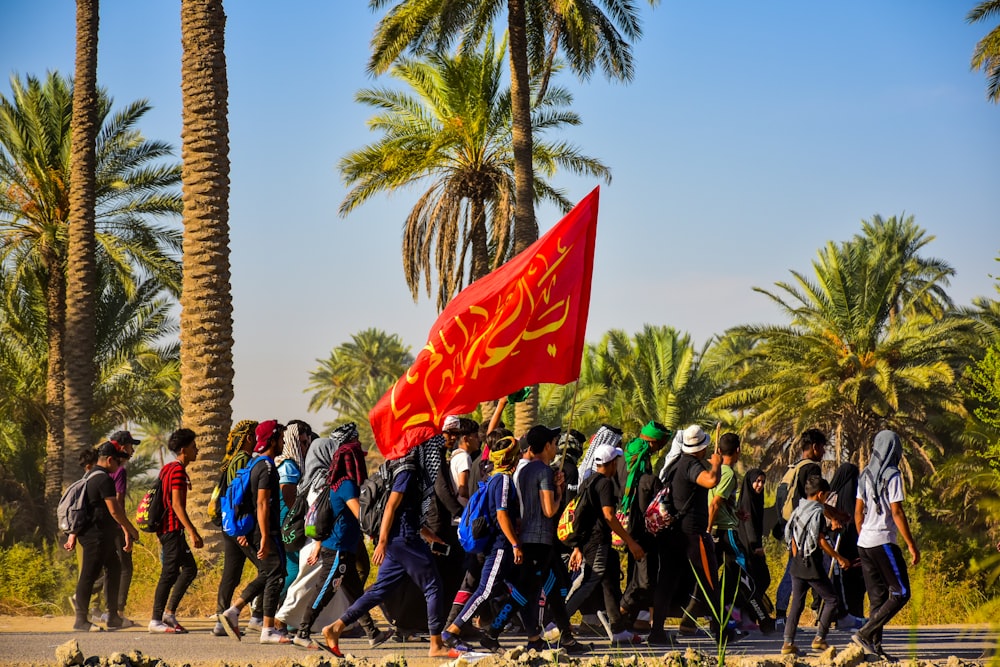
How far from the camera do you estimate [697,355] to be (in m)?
33.4

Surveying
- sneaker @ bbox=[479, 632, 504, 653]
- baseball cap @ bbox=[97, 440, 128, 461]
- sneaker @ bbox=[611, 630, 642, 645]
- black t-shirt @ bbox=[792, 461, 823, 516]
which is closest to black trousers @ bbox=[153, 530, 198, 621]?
baseball cap @ bbox=[97, 440, 128, 461]

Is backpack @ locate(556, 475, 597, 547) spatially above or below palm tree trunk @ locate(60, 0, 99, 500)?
below

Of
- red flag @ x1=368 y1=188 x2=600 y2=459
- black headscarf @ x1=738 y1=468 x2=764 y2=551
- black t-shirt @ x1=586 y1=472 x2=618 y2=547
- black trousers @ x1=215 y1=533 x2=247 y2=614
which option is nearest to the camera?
black t-shirt @ x1=586 y1=472 x2=618 y2=547

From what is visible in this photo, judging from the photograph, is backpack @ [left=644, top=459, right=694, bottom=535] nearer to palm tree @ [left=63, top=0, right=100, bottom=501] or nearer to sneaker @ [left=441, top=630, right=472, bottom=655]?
sneaker @ [left=441, top=630, right=472, bottom=655]

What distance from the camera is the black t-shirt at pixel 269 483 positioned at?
31.1ft

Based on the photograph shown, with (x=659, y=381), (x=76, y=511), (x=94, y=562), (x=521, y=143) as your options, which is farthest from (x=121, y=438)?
(x=659, y=381)

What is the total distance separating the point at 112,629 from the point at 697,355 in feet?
79.8

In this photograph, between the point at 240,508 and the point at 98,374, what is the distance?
21588 mm

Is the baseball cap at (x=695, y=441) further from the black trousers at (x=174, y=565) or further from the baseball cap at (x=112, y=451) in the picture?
the baseball cap at (x=112, y=451)

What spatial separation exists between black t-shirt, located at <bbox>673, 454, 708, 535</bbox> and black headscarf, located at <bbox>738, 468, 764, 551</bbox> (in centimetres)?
141

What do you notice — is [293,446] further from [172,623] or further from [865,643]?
[865,643]

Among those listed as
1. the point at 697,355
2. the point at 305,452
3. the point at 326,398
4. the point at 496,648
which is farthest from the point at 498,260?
the point at 326,398

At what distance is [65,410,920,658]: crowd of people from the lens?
877cm

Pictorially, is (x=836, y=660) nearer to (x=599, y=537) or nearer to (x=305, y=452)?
(x=599, y=537)
